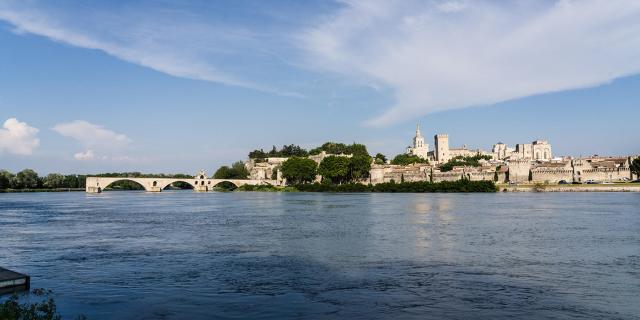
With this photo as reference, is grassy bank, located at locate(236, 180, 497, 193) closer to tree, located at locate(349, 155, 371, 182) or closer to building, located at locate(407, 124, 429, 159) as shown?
tree, located at locate(349, 155, 371, 182)

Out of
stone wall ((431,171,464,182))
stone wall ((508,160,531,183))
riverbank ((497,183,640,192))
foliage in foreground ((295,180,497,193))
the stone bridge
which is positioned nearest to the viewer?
riverbank ((497,183,640,192))

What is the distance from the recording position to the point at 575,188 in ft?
261

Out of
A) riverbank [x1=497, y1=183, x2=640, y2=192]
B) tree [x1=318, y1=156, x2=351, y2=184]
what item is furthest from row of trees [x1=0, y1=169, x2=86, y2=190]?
riverbank [x1=497, y1=183, x2=640, y2=192]

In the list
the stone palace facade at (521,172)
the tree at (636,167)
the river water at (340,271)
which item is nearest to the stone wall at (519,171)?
the stone palace facade at (521,172)

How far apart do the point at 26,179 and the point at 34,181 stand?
3.04 metres

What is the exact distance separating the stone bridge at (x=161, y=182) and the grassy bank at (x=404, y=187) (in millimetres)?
8987

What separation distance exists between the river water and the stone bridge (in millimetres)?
79142

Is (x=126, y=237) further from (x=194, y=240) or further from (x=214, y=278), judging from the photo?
(x=214, y=278)

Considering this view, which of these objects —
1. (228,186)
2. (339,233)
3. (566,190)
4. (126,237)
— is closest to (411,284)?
(339,233)

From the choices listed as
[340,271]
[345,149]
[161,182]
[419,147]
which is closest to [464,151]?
[419,147]

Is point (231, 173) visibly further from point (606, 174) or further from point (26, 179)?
point (606, 174)

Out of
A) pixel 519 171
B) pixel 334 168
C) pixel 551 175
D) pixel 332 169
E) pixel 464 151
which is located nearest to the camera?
pixel 551 175

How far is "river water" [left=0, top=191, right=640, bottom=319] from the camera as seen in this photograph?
11078 mm

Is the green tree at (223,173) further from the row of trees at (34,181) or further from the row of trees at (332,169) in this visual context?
the row of trees at (34,181)
